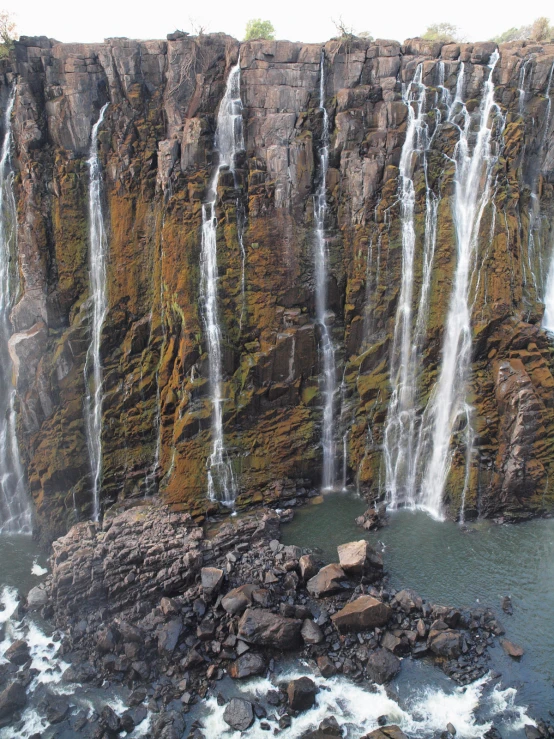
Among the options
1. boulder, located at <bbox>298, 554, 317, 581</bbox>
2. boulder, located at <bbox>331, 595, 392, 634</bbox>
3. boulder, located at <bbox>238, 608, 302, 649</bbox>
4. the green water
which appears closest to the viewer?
the green water

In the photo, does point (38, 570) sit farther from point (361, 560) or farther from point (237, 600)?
point (361, 560)

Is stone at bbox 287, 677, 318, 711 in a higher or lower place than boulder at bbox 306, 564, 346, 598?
lower

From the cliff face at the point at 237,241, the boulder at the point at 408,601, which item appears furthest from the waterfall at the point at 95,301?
the boulder at the point at 408,601

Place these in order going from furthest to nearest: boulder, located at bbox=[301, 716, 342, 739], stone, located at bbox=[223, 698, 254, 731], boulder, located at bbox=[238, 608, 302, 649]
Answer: boulder, located at bbox=[238, 608, 302, 649] → stone, located at bbox=[223, 698, 254, 731] → boulder, located at bbox=[301, 716, 342, 739]

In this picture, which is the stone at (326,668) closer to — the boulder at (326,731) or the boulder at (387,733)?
the boulder at (326,731)

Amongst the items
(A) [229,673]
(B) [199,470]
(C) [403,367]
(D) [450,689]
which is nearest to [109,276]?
(B) [199,470]

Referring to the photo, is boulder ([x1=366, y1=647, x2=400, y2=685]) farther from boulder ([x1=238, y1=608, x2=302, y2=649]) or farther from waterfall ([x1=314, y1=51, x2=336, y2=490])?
waterfall ([x1=314, y1=51, x2=336, y2=490])

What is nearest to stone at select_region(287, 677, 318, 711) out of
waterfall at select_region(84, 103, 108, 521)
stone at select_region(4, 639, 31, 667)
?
stone at select_region(4, 639, 31, 667)

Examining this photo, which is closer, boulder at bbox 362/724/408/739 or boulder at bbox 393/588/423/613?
boulder at bbox 362/724/408/739
